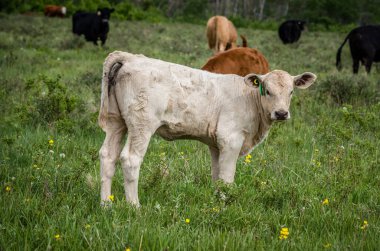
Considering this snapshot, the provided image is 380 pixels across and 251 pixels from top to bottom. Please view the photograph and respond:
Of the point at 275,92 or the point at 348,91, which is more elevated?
the point at 275,92

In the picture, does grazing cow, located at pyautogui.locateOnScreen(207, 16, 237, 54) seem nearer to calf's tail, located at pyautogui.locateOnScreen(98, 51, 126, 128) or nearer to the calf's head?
the calf's head

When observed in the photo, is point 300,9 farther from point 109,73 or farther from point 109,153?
point 109,153

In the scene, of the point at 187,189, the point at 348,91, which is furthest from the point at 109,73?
the point at 348,91

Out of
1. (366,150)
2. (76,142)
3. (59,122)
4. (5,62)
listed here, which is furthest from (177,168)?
(5,62)

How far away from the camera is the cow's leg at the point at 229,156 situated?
4.86 metres

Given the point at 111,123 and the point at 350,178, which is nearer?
the point at 111,123

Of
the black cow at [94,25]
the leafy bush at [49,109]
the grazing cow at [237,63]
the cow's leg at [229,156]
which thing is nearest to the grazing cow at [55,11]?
the black cow at [94,25]

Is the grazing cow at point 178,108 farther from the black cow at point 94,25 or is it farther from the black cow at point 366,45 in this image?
the black cow at point 94,25

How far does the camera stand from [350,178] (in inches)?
215

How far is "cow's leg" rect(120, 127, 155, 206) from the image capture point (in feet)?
14.9

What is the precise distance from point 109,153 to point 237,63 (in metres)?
3.86

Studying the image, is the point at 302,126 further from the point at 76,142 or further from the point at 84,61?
the point at 84,61

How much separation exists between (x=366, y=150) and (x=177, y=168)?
2.62 m

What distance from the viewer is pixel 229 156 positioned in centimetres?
488
